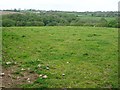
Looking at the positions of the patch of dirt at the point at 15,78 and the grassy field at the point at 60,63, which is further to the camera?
the grassy field at the point at 60,63

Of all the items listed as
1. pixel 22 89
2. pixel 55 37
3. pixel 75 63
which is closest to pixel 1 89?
pixel 22 89

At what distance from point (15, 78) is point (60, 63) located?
8.59ft

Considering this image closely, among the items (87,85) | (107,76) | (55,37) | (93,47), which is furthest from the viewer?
(55,37)

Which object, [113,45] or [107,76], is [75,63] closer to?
[107,76]

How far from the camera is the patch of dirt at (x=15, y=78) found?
868cm

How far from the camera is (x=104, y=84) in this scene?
345 inches

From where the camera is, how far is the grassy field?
890 centimetres

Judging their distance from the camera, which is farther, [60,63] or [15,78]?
[60,63]

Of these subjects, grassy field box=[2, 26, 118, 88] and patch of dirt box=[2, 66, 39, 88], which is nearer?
patch of dirt box=[2, 66, 39, 88]

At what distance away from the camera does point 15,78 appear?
9.24 metres

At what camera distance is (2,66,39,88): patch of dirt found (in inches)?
342

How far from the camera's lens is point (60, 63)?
448 inches

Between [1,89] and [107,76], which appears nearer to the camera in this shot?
[1,89]

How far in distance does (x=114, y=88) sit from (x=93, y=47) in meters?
6.82
